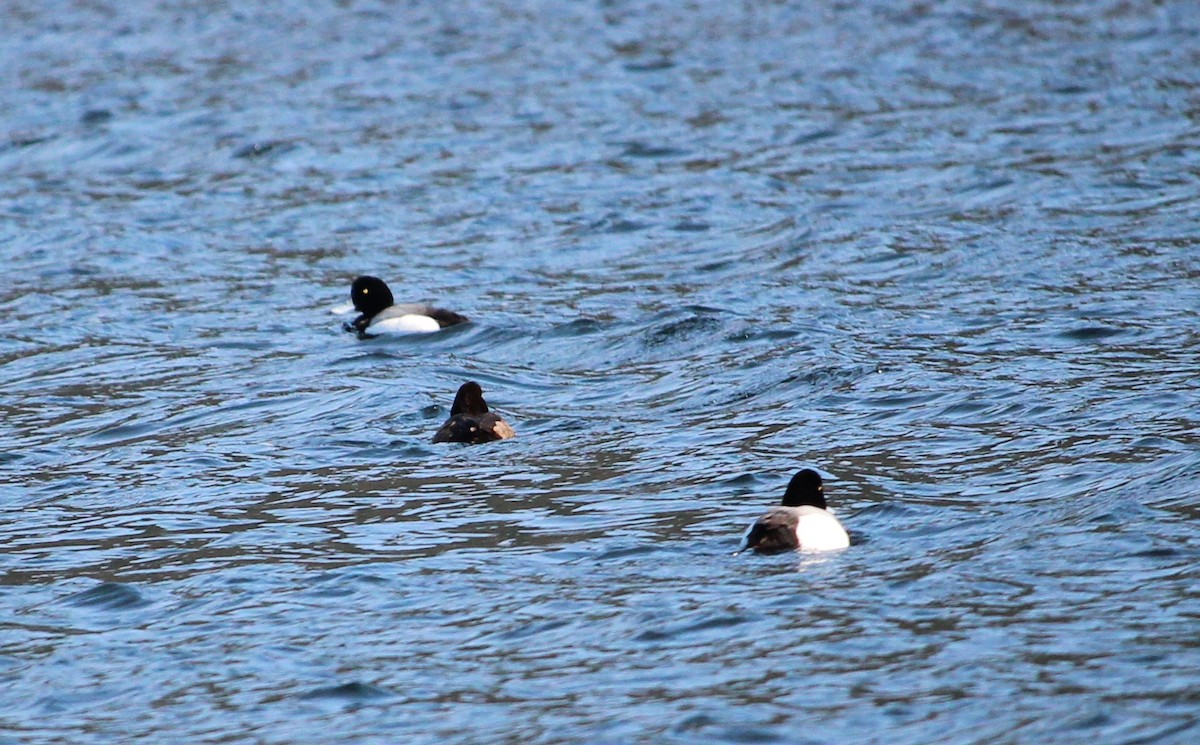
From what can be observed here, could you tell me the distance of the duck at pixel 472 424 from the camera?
1179 centimetres

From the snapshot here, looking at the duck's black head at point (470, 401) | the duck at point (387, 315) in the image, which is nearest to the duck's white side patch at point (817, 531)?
the duck's black head at point (470, 401)

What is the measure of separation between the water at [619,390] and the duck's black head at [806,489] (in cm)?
36

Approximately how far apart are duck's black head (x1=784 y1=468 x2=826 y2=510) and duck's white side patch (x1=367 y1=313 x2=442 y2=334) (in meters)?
6.68

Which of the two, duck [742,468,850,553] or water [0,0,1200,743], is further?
duck [742,468,850,553]

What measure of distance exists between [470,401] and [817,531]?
12.2 feet

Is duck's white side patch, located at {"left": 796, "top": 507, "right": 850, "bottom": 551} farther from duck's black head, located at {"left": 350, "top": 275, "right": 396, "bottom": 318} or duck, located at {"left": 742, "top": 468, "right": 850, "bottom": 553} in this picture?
duck's black head, located at {"left": 350, "top": 275, "right": 396, "bottom": 318}

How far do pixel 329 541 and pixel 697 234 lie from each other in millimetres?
9112

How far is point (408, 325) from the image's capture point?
15641 mm

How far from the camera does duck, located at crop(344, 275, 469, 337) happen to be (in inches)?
615

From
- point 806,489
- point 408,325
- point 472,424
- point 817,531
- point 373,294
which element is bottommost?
point 817,531

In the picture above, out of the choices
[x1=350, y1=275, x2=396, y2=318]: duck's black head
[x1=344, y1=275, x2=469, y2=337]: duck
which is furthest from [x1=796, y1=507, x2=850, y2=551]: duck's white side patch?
[x1=350, y1=275, x2=396, y2=318]: duck's black head

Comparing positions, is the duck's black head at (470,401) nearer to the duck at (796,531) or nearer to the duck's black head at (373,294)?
the duck at (796,531)

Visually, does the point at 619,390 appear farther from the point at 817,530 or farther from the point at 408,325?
the point at 817,530

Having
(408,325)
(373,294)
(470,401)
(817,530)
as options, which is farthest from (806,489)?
(373,294)
